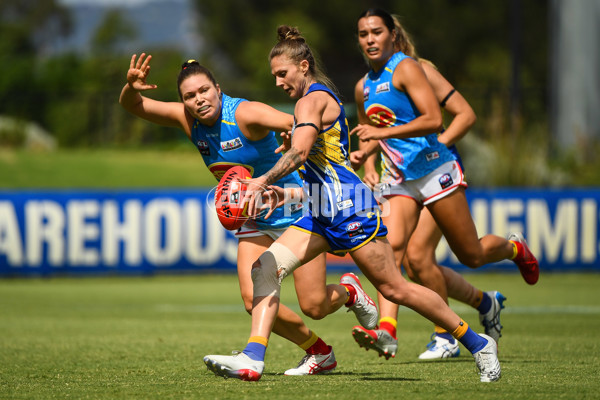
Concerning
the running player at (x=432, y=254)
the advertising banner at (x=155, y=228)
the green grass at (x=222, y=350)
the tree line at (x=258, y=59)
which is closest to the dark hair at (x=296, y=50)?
the running player at (x=432, y=254)

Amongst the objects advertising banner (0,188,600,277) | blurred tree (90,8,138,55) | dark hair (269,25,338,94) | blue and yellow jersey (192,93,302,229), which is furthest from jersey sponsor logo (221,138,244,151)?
blurred tree (90,8,138,55)

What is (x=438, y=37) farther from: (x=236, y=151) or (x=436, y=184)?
(x=236, y=151)

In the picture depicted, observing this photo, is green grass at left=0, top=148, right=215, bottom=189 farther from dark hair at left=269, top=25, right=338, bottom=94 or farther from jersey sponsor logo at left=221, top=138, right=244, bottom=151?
dark hair at left=269, top=25, right=338, bottom=94

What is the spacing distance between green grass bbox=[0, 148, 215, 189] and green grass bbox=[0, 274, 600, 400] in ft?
34.1

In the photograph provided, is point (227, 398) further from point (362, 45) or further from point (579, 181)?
point (579, 181)

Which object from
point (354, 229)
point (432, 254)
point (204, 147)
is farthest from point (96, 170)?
point (354, 229)

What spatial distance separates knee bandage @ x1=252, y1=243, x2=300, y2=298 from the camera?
5.46m

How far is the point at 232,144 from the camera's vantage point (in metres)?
5.99

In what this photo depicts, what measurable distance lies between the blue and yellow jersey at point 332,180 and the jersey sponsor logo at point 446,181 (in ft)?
4.53

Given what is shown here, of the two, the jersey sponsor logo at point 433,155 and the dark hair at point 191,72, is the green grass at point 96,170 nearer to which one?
the jersey sponsor logo at point 433,155

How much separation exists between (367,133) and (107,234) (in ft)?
34.7

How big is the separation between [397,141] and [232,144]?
1571 millimetres

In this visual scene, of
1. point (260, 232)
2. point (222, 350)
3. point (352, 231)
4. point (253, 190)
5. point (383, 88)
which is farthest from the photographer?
point (222, 350)

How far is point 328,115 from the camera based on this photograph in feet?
17.9
